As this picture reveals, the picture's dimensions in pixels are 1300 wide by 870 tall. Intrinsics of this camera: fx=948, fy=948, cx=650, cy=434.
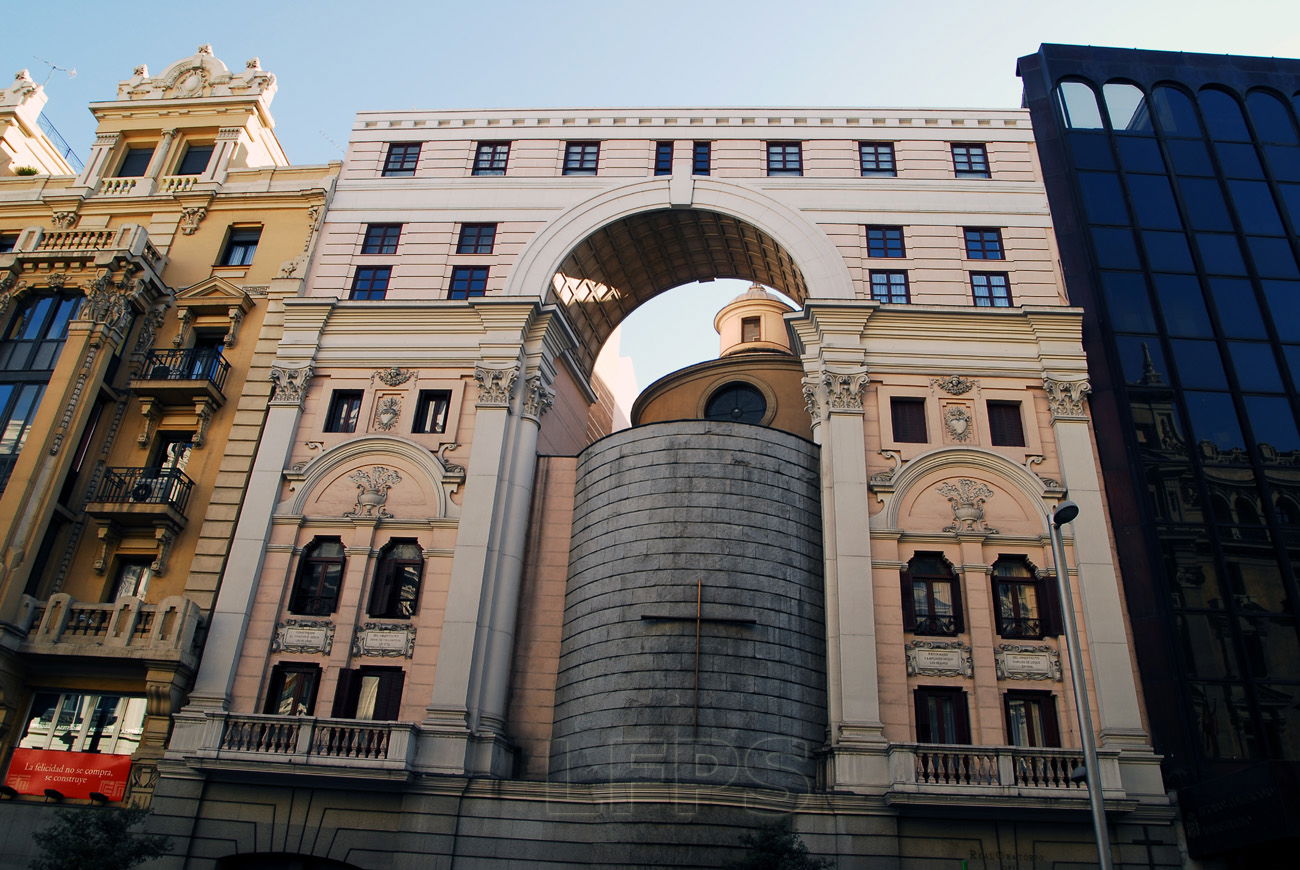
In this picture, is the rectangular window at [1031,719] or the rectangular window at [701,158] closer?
the rectangular window at [1031,719]

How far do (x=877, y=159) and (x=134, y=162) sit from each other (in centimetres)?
3151

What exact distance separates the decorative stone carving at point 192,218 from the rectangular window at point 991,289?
98.2 feet

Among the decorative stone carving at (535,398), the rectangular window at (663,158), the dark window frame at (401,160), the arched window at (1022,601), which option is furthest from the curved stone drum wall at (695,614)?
the dark window frame at (401,160)

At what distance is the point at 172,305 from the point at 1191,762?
119ft

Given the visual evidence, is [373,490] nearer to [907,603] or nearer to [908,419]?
[907,603]

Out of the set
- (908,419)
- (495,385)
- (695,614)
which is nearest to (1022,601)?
(908,419)

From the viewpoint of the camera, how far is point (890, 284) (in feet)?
113

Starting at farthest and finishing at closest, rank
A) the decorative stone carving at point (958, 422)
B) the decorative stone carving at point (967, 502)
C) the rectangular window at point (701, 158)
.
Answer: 1. the rectangular window at point (701, 158)
2. the decorative stone carving at point (958, 422)
3. the decorative stone carving at point (967, 502)

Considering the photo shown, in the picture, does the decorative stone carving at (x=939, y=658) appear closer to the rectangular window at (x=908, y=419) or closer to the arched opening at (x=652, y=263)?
the rectangular window at (x=908, y=419)

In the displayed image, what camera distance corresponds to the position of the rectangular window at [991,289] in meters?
33.8

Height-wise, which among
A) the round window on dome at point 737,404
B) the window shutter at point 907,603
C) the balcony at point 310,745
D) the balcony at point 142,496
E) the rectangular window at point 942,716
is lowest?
the balcony at point 310,745

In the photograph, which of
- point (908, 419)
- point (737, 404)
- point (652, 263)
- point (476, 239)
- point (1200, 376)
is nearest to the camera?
point (1200, 376)

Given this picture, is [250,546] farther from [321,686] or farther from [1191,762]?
[1191,762]

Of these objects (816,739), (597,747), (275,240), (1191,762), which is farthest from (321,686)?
(1191,762)
